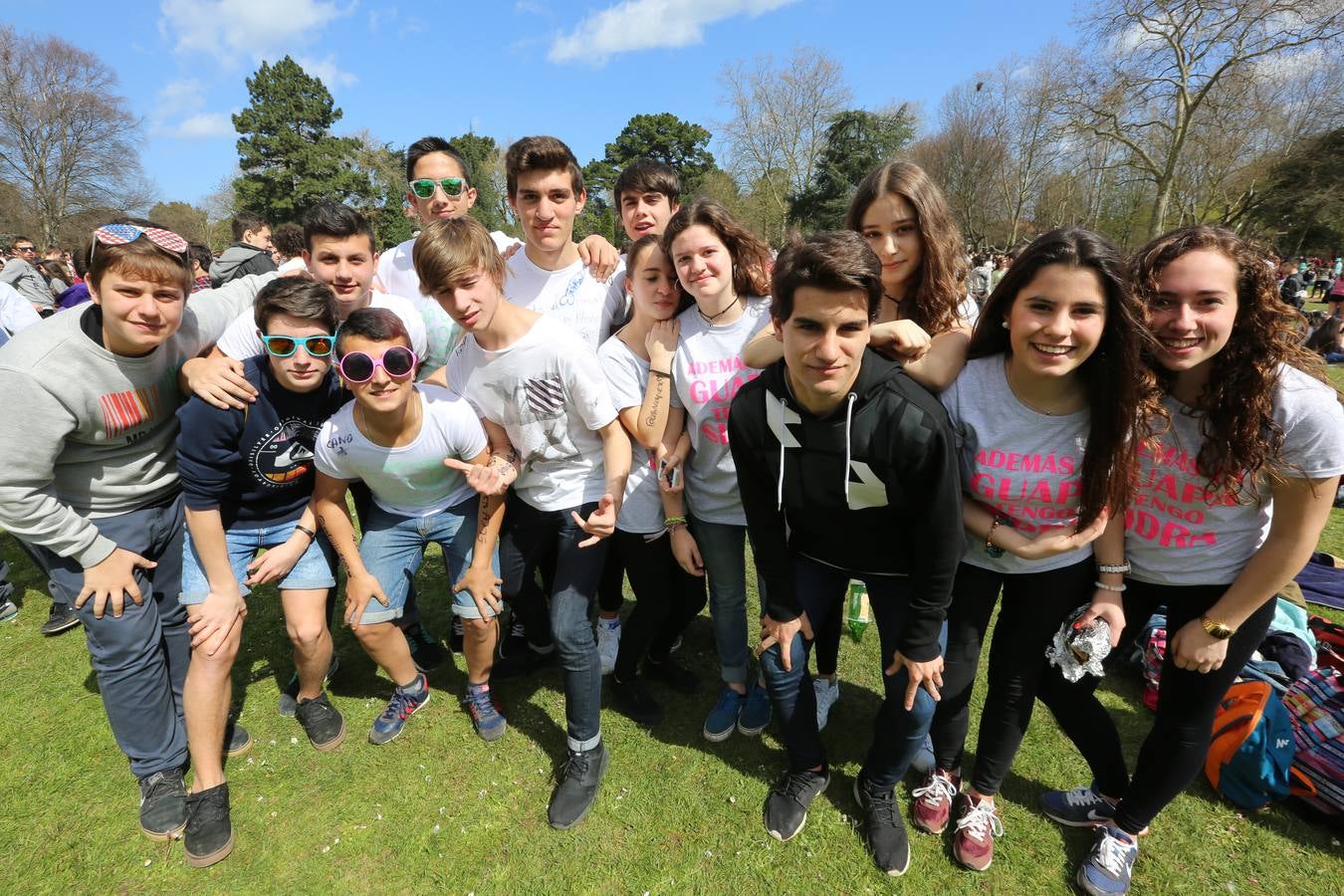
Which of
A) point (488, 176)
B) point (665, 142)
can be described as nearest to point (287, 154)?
point (488, 176)

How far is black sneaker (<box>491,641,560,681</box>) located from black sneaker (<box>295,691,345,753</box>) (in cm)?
86

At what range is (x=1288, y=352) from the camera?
1.87 meters

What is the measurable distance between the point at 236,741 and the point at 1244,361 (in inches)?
189

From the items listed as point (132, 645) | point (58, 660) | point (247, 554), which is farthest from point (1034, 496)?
point (58, 660)

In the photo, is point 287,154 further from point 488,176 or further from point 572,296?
point 572,296

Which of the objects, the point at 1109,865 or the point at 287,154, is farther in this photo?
the point at 287,154

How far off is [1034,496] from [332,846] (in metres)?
3.29

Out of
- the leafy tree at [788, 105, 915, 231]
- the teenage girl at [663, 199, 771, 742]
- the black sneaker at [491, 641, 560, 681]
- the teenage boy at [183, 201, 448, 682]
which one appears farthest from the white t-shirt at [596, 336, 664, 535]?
the leafy tree at [788, 105, 915, 231]

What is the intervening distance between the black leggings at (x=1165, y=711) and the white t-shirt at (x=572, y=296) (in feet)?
8.64

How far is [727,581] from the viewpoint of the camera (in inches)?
116

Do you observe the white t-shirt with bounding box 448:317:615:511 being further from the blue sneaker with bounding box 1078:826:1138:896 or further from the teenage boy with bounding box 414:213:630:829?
the blue sneaker with bounding box 1078:826:1138:896

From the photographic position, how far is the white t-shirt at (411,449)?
9.14 ft

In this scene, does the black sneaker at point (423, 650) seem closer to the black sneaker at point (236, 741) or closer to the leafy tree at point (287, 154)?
the black sneaker at point (236, 741)

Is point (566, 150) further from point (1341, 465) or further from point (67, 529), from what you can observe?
point (1341, 465)
